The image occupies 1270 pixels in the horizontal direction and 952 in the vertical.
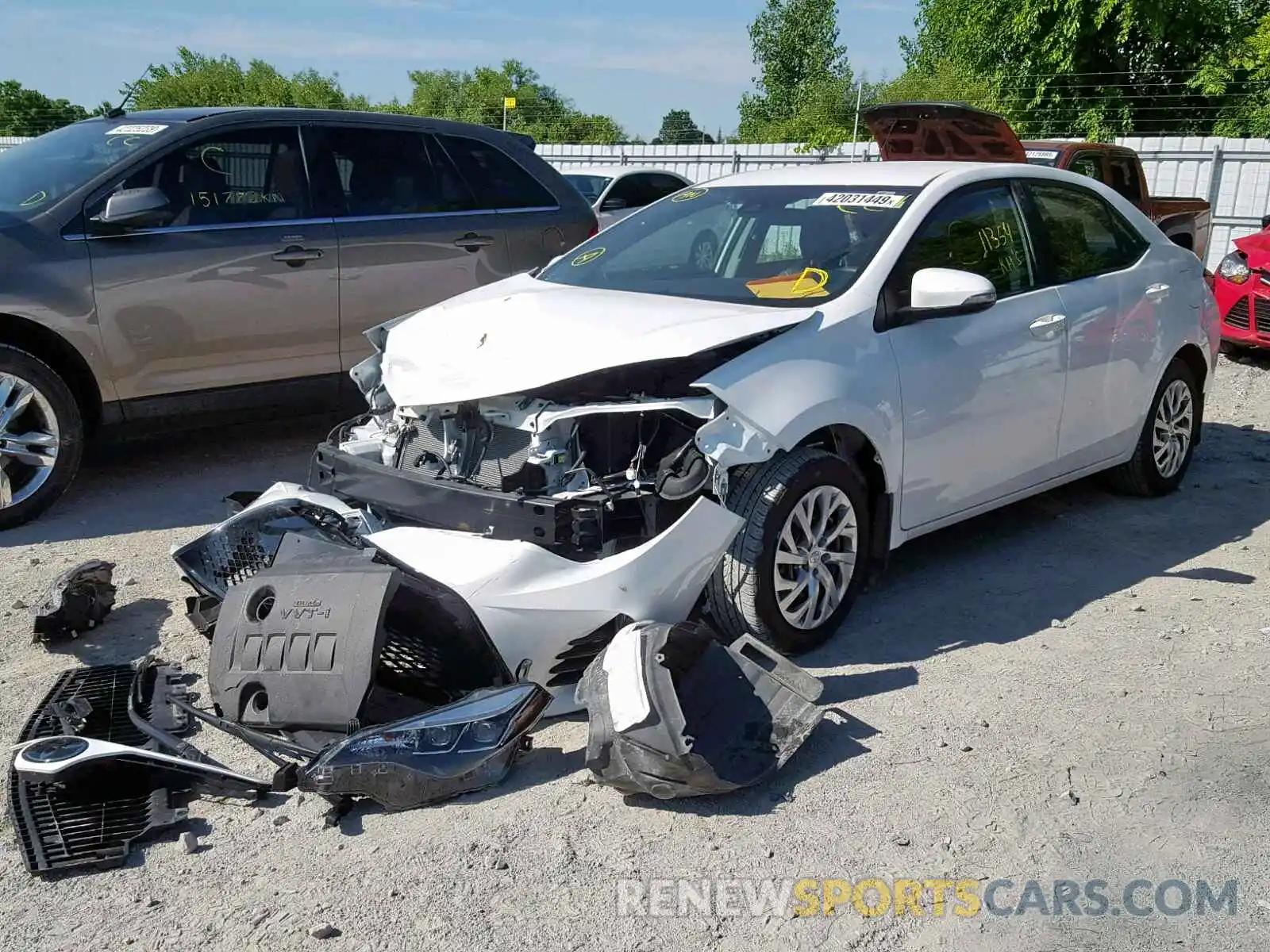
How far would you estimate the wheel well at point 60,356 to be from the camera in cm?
546

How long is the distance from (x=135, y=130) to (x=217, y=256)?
2.58 feet

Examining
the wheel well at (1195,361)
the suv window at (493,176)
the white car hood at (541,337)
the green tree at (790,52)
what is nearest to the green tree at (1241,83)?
the wheel well at (1195,361)

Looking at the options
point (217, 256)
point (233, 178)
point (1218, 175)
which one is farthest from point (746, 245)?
point (1218, 175)

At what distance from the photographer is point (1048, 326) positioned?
5.14 meters

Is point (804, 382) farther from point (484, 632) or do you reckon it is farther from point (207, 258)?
point (207, 258)

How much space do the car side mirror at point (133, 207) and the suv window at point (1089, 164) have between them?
8.37m

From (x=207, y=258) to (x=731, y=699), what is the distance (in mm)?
3745

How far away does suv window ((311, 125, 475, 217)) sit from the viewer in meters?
6.44

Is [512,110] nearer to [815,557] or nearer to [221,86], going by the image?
[221,86]

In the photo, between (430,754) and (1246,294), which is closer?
(430,754)

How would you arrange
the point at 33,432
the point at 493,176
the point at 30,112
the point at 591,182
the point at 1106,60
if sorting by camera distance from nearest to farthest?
the point at 33,432 → the point at 493,176 → the point at 591,182 → the point at 1106,60 → the point at 30,112

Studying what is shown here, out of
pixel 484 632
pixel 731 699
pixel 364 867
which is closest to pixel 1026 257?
pixel 731 699

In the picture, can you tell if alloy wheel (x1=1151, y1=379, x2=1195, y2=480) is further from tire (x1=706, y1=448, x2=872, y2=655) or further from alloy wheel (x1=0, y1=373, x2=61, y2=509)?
alloy wheel (x1=0, y1=373, x2=61, y2=509)

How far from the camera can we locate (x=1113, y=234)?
5836mm
